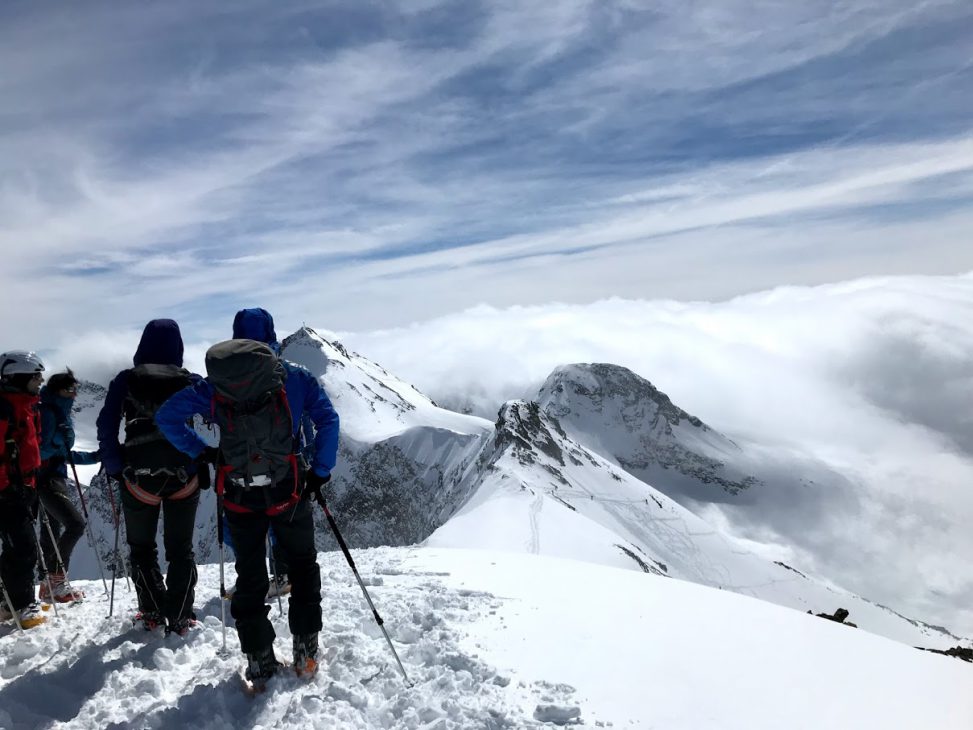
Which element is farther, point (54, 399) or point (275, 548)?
point (54, 399)

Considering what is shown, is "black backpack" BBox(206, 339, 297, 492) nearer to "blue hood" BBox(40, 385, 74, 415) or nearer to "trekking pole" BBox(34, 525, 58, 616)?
"trekking pole" BBox(34, 525, 58, 616)

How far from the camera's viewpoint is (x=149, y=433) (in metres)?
6.12

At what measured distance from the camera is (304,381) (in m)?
5.44

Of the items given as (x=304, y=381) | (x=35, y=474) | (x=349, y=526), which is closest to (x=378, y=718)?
(x=304, y=381)

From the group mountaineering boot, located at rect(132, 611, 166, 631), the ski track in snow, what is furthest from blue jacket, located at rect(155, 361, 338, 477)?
mountaineering boot, located at rect(132, 611, 166, 631)

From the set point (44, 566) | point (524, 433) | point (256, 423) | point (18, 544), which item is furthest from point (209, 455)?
point (524, 433)

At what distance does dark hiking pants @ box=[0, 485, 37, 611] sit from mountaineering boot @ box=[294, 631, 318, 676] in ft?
12.7

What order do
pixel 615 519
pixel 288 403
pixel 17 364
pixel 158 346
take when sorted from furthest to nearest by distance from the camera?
pixel 615 519 < pixel 17 364 < pixel 158 346 < pixel 288 403

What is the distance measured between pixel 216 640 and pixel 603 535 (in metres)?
63.7

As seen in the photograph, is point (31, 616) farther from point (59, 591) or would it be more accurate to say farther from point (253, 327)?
point (253, 327)

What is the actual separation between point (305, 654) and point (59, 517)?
5.22 metres

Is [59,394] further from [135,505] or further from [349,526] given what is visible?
[349,526]

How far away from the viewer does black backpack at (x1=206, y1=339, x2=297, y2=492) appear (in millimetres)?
4938

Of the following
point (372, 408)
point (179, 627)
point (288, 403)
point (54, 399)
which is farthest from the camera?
point (372, 408)
